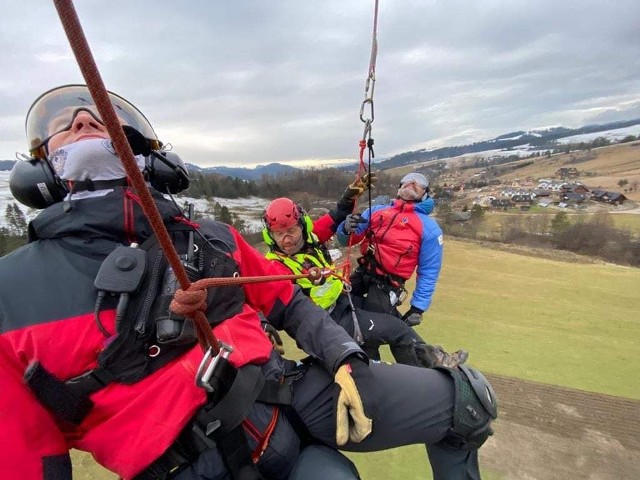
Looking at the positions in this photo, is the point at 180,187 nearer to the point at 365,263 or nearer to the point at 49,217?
the point at 49,217

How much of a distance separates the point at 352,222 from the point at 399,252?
52cm

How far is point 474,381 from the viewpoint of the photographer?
1592 mm

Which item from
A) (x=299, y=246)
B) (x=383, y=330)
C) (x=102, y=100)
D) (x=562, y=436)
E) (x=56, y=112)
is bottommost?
(x=562, y=436)

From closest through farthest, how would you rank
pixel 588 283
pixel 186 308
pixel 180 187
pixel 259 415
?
pixel 186 308
pixel 259 415
pixel 180 187
pixel 588 283

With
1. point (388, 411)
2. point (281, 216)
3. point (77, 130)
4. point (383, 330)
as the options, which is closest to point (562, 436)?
point (383, 330)

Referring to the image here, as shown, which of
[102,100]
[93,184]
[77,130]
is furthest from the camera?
[77,130]

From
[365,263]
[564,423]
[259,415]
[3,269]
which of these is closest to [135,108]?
[3,269]

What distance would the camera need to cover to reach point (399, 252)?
3.37 meters

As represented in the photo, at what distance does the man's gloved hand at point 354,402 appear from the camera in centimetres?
138

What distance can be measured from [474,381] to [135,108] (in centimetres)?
213

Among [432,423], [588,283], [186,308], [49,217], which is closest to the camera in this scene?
[186,308]

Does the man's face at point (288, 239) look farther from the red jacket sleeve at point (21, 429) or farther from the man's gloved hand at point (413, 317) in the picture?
the red jacket sleeve at point (21, 429)

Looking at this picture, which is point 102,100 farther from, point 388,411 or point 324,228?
point 324,228

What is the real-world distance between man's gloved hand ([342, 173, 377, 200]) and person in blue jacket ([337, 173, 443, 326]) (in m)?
0.21
